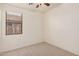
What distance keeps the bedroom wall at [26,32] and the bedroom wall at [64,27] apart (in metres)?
0.32

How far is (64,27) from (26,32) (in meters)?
1.36

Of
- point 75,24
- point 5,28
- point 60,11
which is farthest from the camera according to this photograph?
point 60,11

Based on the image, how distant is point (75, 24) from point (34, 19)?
132 centimetres

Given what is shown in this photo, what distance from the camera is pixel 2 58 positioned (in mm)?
808

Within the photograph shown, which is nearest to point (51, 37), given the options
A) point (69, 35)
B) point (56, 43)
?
point (56, 43)

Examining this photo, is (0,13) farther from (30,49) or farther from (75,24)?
(75,24)

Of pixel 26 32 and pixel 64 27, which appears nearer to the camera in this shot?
pixel 26 32

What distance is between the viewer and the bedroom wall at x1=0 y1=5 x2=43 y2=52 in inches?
99.0

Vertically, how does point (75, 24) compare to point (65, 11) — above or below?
below

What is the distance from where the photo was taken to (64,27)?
2.88 meters

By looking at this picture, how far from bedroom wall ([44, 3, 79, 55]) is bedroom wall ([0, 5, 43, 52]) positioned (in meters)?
0.32

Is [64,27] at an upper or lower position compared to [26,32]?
upper

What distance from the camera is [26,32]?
2637mm

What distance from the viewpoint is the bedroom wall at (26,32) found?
251 centimetres
